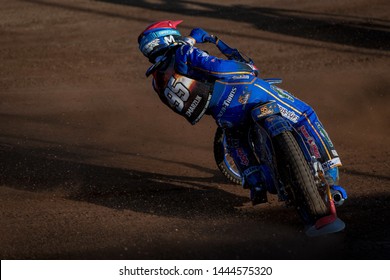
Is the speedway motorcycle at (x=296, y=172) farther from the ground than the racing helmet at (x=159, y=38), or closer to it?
closer to it

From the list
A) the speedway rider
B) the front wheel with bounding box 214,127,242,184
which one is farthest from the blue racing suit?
the front wheel with bounding box 214,127,242,184

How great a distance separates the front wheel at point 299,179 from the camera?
270 inches

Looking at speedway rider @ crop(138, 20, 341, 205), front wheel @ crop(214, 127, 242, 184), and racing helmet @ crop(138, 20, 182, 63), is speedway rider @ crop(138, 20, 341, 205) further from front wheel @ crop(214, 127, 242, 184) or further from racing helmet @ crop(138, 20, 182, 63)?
front wheel @ crop(214, 127, 242, 184)

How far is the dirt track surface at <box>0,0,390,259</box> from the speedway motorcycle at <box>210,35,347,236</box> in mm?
215

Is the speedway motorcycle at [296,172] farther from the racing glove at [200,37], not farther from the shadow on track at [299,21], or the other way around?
the shadow on track at [299,21]

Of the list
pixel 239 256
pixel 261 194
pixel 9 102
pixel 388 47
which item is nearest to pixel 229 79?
pixel 261 194

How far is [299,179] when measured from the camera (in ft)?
22.5

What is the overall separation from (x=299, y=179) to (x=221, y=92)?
1.26 meters

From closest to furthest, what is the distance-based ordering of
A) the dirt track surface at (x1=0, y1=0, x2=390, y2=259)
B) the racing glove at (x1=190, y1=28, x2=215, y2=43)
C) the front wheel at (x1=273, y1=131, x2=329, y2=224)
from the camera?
1. the front wheel at (x1=273, y1=131, x2=329, y2=224)
2. the dirt track surface at (x1=0, y1=0, x2=390, y2=259)
3. the racing glove at (x1=190, y1=28, x2=215, y2=43)

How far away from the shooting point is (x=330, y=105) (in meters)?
11.8

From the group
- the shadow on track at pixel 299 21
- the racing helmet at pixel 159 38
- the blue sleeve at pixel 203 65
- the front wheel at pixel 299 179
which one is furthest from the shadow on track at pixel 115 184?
the shadow on track at pixel 299 21

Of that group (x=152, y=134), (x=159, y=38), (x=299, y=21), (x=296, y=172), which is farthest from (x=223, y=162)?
(x=299, y=21)

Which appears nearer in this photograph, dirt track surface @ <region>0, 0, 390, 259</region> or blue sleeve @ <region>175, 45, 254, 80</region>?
dirt track surface @ <region>0, 0, 390, 259</region>

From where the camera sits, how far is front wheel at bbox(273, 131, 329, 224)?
22.5 feet
